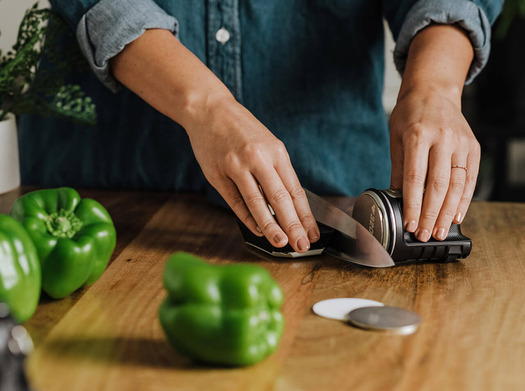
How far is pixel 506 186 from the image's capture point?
10.6ft

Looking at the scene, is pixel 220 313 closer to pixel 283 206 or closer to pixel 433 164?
pixel 283 206

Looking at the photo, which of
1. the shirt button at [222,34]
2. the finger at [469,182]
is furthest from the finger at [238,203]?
the shirt button at [222,34]

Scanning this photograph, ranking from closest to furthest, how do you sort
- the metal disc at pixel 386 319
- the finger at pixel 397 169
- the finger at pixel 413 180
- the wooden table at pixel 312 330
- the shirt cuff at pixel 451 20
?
the wooden table at pixel 312 330 → the metal disc at pixel 386 319 → the finger at pixel 413 180 → the finger at pixel 397 169 → the shirt cuff at pixel 451 20

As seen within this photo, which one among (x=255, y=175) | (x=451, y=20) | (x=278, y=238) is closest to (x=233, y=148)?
(x=255, y=175)

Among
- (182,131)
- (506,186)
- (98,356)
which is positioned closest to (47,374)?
(98,356)

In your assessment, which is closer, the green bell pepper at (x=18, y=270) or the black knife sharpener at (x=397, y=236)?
the green bell pepper at (x=18, y=270)

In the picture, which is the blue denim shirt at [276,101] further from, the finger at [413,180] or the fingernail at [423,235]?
the fingernail at [423,235]

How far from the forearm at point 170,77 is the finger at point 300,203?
6.5 inches

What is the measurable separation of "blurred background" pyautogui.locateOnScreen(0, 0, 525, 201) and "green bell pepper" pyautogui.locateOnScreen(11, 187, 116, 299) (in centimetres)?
226

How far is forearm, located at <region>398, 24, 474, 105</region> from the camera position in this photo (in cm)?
116

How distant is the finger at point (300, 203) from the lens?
1.04 m

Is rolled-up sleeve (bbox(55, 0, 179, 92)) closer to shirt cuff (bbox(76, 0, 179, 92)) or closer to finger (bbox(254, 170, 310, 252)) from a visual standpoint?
shirt cuff (bbox(76, 0, 179, 92))

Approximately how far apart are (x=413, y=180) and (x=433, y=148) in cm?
7

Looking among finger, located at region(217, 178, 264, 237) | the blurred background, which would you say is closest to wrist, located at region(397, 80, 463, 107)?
finger, located at region(217, 178, 264, 237)
